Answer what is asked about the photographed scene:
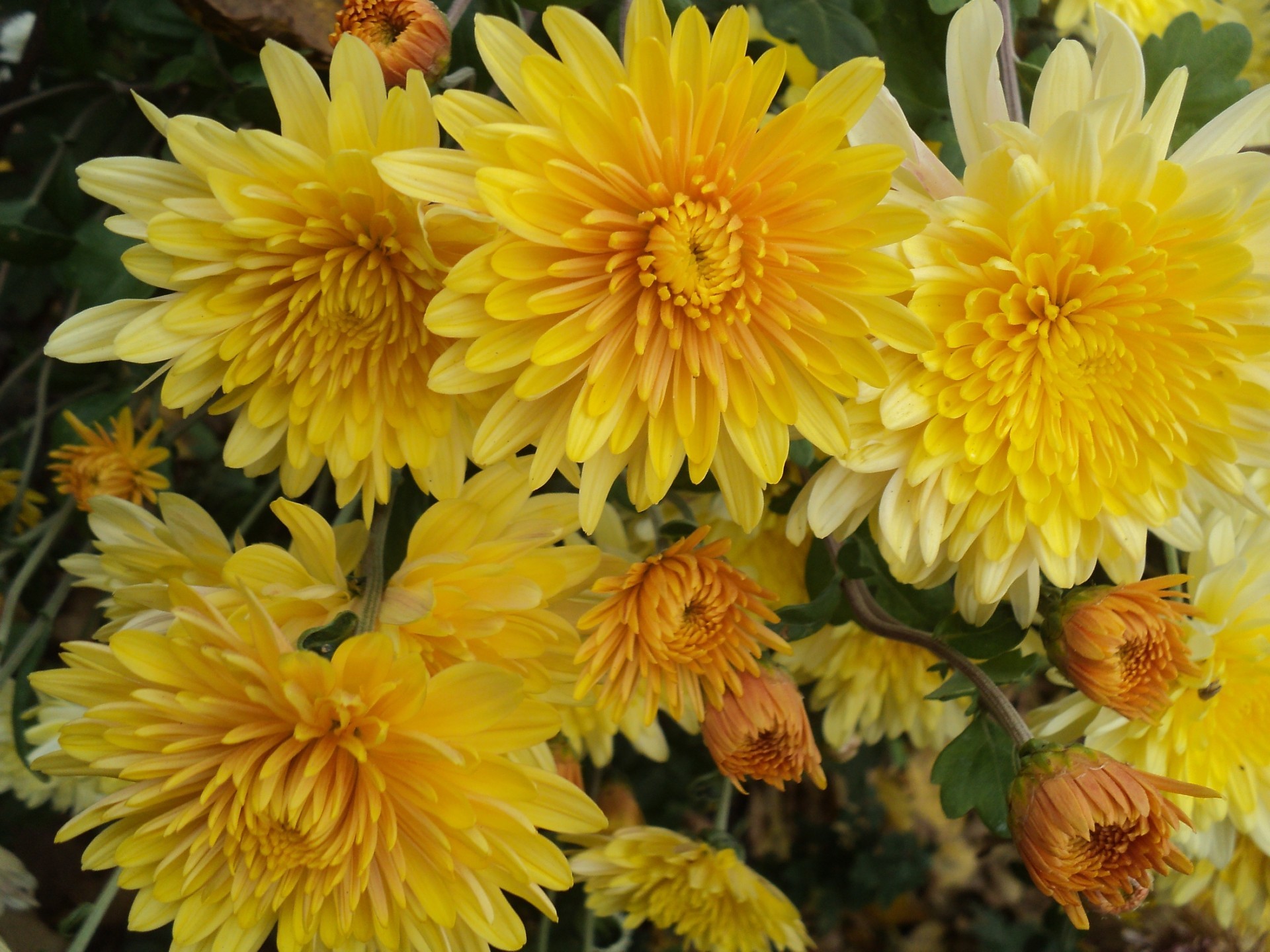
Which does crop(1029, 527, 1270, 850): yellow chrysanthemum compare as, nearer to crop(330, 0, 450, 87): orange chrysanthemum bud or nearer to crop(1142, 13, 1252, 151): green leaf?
crop(1142, 13, 1252, 151): green leaf

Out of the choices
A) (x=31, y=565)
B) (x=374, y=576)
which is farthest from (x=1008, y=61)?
(x=31, y=565)

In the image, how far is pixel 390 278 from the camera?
585 millimetres

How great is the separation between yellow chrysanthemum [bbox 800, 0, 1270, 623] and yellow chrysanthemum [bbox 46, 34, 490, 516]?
294 mm

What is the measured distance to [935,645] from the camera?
0.76 metres

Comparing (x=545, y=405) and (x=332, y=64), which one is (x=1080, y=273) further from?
(x=332, y=64)

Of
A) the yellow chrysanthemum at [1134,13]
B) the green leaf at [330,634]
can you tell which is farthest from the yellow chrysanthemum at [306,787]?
the yellow chrysanthemum at [1134,13]

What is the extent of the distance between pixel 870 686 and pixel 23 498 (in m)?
0.99

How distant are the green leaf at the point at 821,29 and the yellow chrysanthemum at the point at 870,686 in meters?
0.56

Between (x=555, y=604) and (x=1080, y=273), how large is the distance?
1.44 ft

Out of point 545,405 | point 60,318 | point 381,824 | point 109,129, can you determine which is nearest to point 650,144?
point 545,405

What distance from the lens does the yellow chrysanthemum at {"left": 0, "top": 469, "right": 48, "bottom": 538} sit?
1.07 meters

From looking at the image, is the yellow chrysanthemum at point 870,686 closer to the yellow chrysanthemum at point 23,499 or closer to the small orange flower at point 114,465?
the small orange flower at point 114,465

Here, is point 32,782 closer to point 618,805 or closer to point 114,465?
point 114,465

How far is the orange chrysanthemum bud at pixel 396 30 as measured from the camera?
0.61 meters
